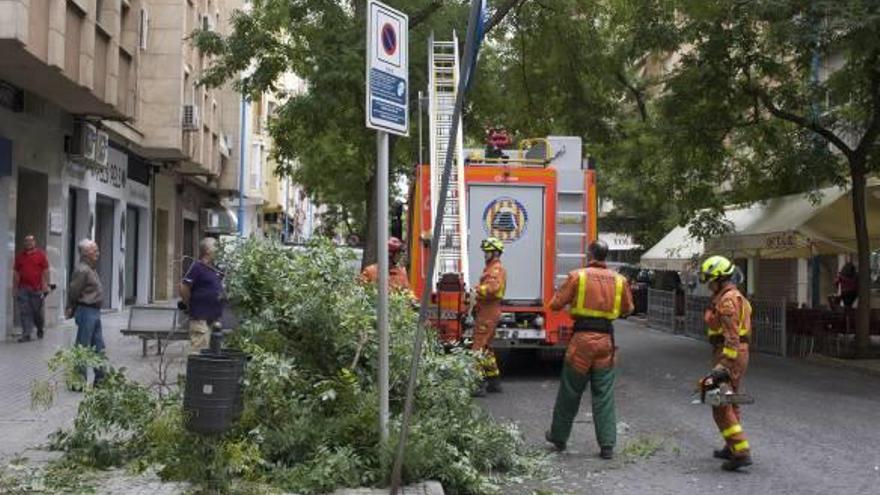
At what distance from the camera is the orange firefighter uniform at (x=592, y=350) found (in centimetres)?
788

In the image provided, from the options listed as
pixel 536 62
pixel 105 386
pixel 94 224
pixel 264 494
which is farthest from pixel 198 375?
pixel 94 224

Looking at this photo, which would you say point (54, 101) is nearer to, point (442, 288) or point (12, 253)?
point (12, 253)

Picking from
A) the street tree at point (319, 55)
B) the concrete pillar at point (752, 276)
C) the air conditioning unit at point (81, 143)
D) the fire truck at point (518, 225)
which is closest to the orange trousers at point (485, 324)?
the fire truck at point (518, 225)

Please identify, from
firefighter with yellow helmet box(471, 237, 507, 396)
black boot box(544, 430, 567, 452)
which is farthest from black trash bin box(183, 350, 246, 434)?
firefighter with yellow helmet box(471, 237, 507, 396)

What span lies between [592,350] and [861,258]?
33.8ft

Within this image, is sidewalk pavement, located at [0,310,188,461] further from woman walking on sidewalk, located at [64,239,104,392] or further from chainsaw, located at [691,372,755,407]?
chainsaw, located at [691,372,755,407]

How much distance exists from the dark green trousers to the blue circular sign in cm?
319

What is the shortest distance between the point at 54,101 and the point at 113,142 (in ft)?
17.4

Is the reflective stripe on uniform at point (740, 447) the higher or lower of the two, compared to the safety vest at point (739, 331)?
lower

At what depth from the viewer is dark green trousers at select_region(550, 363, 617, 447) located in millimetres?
7844

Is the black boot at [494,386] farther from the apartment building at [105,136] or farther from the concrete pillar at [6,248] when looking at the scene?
the concrete pillar at [6,248]

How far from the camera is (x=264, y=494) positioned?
5.64 m

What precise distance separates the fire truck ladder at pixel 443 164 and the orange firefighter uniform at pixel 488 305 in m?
0.76

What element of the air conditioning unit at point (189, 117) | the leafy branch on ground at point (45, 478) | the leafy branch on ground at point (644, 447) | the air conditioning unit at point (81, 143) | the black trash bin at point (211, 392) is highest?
the air conditioning unit at point (189, 117)
